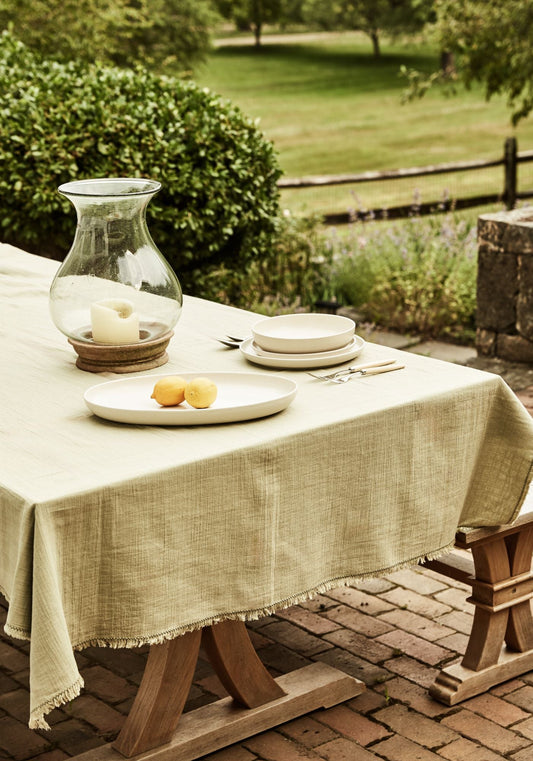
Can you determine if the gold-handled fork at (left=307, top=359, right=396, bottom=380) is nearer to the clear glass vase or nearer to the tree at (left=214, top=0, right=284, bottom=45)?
the clear glass vase

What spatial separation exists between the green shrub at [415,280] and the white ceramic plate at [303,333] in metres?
3.88

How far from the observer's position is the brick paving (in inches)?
116

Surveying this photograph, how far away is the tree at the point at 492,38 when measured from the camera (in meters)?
9.41

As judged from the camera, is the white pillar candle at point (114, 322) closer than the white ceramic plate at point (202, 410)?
No

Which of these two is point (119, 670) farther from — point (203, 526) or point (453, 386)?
point (453, 386)

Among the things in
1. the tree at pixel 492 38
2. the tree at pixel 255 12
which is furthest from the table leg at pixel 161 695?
the tree at pixel 255 12

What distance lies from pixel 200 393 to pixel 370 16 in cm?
3713

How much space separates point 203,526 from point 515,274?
4248mm

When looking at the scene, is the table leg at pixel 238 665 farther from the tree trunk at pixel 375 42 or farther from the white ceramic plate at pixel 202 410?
the tree trunk at pixel 375 42

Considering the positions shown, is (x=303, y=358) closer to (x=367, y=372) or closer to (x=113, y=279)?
(x=367, y=372)

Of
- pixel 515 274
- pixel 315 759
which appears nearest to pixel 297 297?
pixel 515 274

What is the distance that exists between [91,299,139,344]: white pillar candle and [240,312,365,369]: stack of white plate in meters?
0.35

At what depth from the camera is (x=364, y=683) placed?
3.25 m

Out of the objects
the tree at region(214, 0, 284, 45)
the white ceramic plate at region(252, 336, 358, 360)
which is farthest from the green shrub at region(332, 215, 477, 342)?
the tree at region(214, 0, 284, 45)
